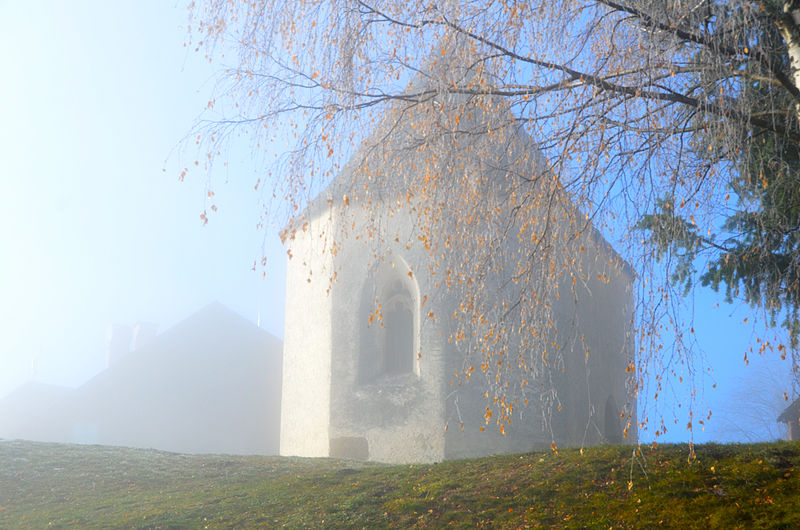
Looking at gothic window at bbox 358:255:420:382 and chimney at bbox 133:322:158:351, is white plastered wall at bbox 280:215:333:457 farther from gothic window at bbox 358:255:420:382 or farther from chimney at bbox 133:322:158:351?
chimney at bbox 133:322:158:351

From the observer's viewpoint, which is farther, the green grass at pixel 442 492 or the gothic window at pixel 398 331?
the gothic window at pixel 398 331

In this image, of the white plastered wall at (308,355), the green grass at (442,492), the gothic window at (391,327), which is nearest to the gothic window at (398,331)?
the gothic window at (391,327)

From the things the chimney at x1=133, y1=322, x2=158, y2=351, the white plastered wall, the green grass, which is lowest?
the green grass

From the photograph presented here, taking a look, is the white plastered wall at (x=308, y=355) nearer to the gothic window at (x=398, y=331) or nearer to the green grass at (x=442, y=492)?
the gothic window at (x=398, y=331)

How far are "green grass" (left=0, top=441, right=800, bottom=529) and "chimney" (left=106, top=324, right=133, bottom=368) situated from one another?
943 inches

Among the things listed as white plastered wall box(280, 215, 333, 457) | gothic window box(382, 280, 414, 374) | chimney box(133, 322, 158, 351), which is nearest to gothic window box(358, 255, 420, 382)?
gothic window box(382, 280, 414, 374)

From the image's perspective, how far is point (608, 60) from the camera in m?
5.95

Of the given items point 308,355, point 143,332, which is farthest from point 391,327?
point 143,332

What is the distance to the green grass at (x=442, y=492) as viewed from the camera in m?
6.88

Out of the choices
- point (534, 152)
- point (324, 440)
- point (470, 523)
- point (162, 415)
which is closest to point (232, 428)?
point (162, 415)

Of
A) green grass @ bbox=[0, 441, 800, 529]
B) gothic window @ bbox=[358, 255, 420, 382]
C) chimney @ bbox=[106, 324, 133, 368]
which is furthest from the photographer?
chimney @ bbox=[106, 324, 133, 368]

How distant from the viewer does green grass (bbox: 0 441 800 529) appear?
6883 mm

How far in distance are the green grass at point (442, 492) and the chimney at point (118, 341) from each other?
23942 millimetres

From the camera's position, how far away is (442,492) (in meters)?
8.69
